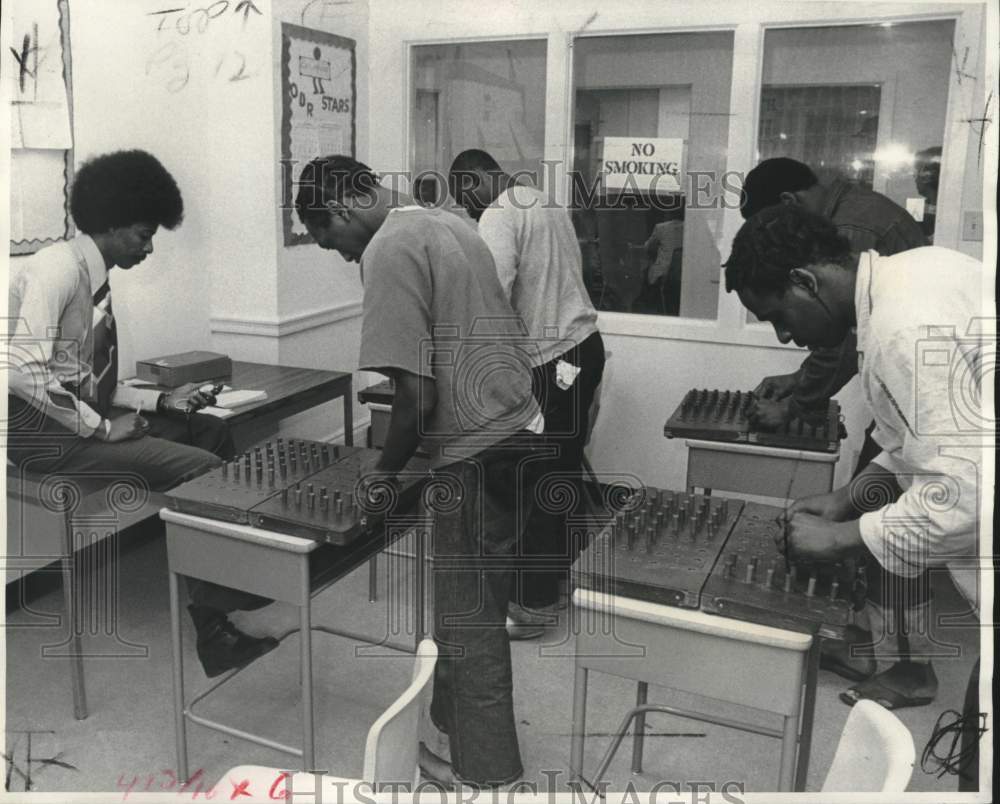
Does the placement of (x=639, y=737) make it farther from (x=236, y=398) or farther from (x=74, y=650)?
(x=236, y=398)

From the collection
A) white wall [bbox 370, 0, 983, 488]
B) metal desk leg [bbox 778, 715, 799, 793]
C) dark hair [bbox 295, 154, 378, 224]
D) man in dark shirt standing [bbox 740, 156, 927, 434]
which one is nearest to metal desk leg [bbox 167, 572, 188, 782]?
dark hair [bbox 295, 154, 378, 224]

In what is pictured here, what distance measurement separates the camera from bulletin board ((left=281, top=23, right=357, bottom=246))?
354 cm

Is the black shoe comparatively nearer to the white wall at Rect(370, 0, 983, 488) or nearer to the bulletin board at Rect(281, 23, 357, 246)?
the bulletin board at Rect(281, 23, 357, 246)

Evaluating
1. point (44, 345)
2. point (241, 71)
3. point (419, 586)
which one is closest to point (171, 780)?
point (419, 586)

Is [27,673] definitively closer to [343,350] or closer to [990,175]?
[343,350]

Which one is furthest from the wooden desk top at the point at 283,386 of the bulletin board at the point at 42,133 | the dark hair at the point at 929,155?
the dark hair at the point at 929,155

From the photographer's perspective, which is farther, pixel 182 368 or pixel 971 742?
pixel 182 368

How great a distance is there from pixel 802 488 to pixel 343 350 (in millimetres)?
2270

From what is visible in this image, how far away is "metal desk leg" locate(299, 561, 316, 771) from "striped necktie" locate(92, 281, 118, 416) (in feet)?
4.18

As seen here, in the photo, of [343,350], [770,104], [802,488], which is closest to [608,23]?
[770,104]

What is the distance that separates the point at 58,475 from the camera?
2498mm

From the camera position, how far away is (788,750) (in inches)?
63.3

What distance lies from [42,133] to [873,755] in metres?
2.71

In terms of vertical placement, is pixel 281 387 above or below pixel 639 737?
above
